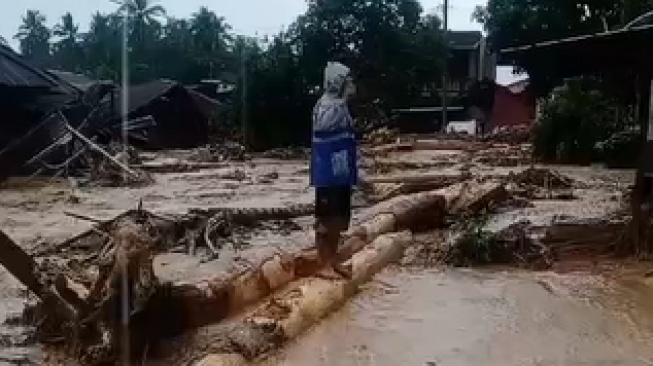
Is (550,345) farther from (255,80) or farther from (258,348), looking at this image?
(255,80)

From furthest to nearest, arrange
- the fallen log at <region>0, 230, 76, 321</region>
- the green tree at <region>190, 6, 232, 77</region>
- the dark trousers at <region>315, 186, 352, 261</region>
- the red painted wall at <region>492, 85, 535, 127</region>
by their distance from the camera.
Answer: the green tree at <region>190, 6, 232, 77</region> < the red painted wall at <region>492, 85, 535, 127</region> < the dark trousers at <region>315, 186, 352, 261</region> < the fallen log at <region>0, 230, 76, 321</region>

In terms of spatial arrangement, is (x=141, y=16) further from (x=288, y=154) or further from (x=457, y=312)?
(x=457, y=312)

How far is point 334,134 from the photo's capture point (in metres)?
6.72

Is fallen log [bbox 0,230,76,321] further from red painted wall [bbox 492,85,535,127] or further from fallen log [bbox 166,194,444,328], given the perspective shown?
red painted wall [bbox 492,85,535,127]

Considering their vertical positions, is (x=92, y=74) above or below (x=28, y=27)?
below

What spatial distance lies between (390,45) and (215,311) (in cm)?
3059

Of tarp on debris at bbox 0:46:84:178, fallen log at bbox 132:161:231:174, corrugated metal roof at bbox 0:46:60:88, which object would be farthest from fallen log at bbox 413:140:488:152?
corrugated metal roof at bbox 0:46:60:88

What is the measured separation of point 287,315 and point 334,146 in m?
1.51

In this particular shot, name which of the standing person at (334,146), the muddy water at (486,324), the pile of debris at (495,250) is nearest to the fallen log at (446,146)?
the pile of debris at (495,250)

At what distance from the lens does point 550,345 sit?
5.85 metres

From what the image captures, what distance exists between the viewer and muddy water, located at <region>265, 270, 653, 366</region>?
559 cm

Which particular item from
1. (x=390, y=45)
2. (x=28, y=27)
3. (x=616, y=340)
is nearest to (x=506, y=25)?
(x=390, y=45)

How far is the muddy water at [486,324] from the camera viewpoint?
559 centimetres

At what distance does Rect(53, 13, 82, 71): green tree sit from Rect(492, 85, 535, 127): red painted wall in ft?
105
